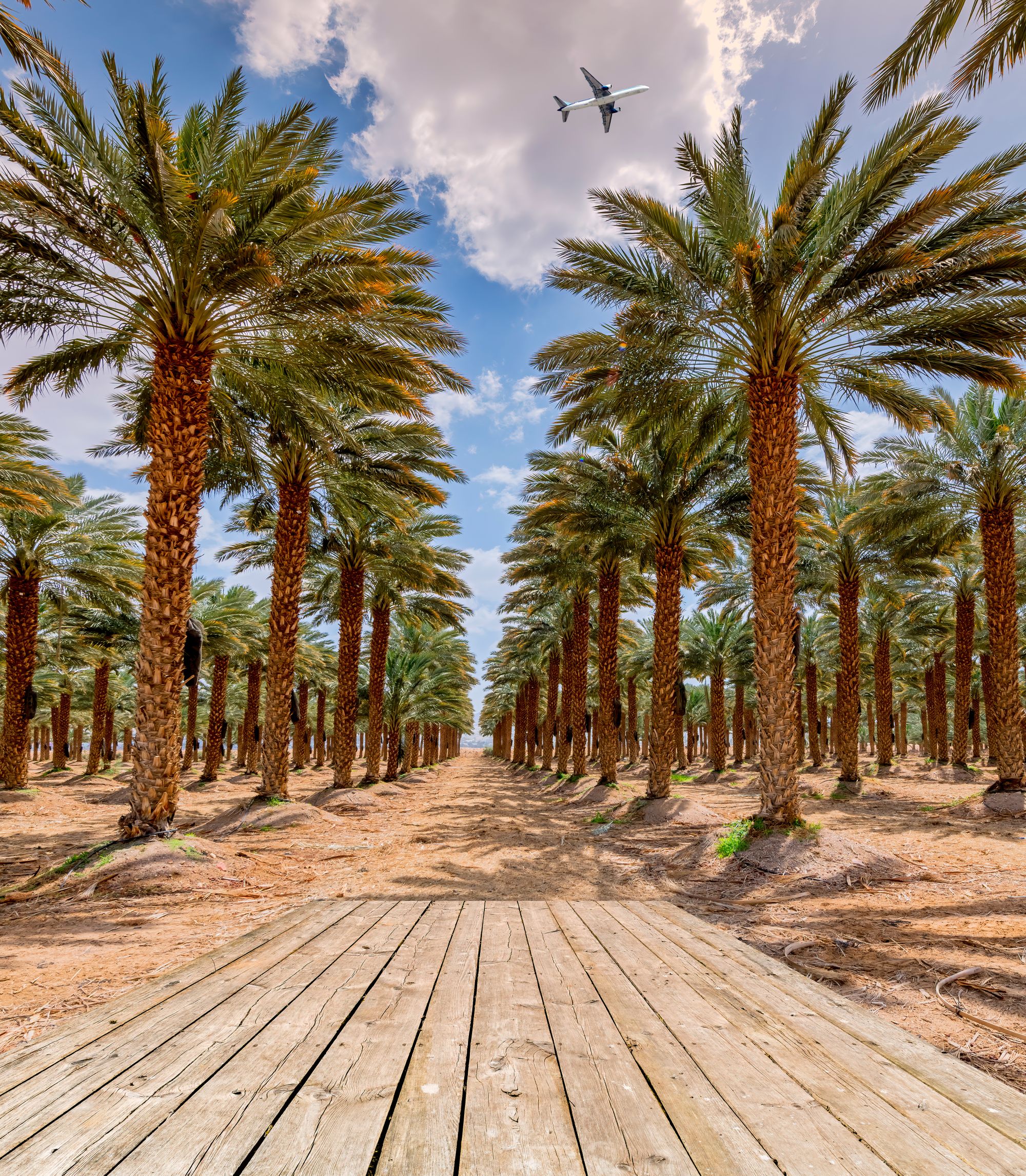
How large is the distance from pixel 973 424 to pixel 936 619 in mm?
15827

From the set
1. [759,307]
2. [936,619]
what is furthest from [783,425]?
[936,619]

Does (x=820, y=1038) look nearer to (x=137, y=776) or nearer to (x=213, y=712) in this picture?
(x=137, y=776)

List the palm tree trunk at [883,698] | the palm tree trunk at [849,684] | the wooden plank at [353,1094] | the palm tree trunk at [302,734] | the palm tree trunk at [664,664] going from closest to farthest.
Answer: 1. the wooden plank at [353,1094]
2. the palm tree trunk at [664,664]
3. the palm tree trunk at [849,684]
4. the palm tree trunk at [883,698]
5. the palm tree trunk at [302,734]

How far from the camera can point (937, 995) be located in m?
4.64

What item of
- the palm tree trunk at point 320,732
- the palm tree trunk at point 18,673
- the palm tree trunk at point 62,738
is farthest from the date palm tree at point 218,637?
the palm tree trunk at point 320,732

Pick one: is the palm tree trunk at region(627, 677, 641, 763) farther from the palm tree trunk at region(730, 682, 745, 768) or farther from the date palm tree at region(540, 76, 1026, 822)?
the date palm tree at region(540, 76, 1026, 822)

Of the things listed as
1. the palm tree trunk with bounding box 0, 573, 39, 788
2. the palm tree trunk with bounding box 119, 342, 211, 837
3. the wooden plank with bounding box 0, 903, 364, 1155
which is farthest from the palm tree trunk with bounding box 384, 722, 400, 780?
the wooden plank with bounding box 0, 903, 364, 1155

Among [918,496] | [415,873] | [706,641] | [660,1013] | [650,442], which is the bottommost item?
[415,873]

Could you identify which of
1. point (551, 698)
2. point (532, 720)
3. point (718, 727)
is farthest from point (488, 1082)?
point (532, 720)

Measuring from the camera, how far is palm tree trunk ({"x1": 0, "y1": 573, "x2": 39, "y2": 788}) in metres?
19.2

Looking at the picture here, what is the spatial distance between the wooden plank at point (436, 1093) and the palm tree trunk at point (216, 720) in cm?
2670

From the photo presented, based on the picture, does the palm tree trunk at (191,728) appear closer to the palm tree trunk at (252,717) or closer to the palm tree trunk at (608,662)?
the palm tree trunk at (252,717)

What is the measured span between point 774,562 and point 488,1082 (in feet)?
31.7

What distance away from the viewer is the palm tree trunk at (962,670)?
22.6 meters
